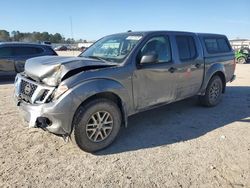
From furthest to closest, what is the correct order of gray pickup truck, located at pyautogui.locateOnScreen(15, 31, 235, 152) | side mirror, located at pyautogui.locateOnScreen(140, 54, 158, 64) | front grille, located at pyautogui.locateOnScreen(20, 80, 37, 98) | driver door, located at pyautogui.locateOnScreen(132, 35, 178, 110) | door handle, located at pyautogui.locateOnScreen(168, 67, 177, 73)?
1. door handle, located at pyautogui.locateOnScreen(168, 67, 177, 73)
2. driver door, located at pyautogui.locateOnScreen(132, 35, 178, 110)
3. side mirror, located at pyautogui.locateOnScreen(140, 54, 158, 64)
4. front grille, located at pyautogui.locateOnScreen(20, 80, 37, 98)
5. gray pickup truck, located at pyautogui.locateOnScreen(15, 31, 235, 152)

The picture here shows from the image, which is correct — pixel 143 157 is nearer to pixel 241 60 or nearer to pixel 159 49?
pixel 159 49

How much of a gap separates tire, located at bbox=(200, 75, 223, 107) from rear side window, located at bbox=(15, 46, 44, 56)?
7.75m

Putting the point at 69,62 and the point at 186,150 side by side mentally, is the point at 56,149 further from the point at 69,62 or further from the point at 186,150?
the point at 186,150

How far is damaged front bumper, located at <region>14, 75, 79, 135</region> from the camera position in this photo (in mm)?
3426

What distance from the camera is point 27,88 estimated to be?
3.93 metres

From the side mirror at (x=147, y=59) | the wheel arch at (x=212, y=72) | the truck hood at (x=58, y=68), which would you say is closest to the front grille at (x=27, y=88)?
the truck hood at (x=58, y=68)

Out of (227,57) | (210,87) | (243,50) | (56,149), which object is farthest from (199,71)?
(243,50)

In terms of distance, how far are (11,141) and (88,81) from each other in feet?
5.96

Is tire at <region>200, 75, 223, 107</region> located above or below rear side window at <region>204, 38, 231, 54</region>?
below

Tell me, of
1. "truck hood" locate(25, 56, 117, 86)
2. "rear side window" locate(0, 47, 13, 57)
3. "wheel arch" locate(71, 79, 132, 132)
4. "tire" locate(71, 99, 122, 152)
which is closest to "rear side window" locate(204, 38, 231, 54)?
"wheel arch" locate(71, 79, 132, 132)

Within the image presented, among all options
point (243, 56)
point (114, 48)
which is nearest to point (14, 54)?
point (114, 48)

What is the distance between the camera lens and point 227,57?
268 inches

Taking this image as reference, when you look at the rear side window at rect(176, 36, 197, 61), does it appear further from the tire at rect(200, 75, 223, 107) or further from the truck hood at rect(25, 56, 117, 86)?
the truck hood at rect(25, 56, 117, 86)

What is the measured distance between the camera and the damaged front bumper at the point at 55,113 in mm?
3426
